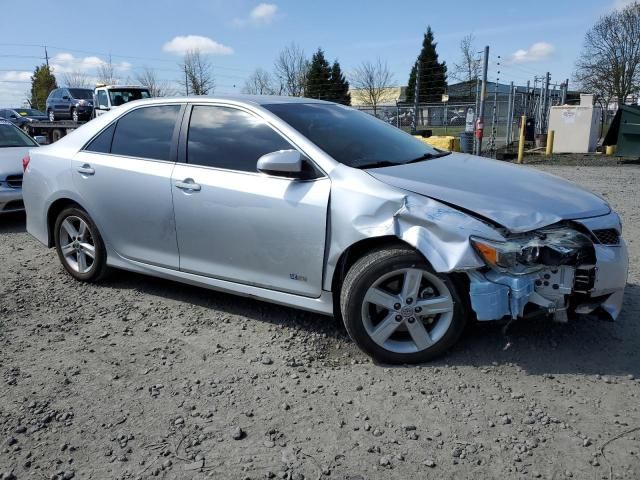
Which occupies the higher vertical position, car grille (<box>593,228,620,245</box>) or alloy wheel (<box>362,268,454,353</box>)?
car grille (<box>593,228,620,245</box>)

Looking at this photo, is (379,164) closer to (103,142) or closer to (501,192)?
→ (501,192)

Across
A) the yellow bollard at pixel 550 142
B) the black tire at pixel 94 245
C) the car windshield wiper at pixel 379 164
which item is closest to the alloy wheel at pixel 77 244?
the black tire at pixel 94 245

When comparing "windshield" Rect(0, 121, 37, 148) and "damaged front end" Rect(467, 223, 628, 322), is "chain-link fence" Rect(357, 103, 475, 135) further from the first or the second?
"damaged front end" Rect(467, 223, 628, 322)

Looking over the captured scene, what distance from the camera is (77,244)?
15.5 feet

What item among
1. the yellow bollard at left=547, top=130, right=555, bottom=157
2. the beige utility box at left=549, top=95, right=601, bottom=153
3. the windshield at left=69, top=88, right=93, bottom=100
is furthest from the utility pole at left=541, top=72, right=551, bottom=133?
the windshield at left=69, top=88, right=93, bottom=100

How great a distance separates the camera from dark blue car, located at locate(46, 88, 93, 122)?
25.5 meters

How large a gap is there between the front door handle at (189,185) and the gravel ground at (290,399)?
0.98 m

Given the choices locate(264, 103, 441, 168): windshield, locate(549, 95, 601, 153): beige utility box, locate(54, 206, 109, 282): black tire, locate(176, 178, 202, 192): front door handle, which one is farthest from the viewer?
locate(549, 95, 601, 153): beige utility box

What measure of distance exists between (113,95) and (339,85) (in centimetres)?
2986

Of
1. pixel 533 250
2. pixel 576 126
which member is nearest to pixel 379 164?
pixel 533 250

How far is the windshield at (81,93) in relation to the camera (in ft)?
86.4

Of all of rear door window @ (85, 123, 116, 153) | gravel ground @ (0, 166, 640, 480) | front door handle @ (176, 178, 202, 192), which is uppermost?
rear door window @ (85, 123, 116, 153)

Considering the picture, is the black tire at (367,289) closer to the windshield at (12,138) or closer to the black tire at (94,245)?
the black tire at (94,245)

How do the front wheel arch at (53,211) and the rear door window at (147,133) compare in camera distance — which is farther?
the front wheel arch at (53,211)
